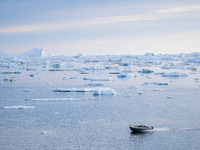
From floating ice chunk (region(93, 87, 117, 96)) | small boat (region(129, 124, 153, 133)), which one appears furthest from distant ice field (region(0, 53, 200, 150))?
small boat (region(129, 124, 153, 133))

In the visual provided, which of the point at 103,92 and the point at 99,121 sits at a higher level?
the point at 103,92

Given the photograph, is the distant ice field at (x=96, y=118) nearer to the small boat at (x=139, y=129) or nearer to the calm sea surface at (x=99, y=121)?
the calm sea surface at (x=99, y=121)

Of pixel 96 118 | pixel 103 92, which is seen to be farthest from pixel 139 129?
pixel 103 92

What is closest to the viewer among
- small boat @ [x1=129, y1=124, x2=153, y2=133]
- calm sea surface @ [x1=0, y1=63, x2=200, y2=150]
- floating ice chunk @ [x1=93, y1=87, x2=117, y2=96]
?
calm sea surface @ [x1=0, y1=63, x2=200, y2=150]

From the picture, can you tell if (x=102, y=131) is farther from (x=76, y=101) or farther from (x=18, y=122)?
(x=76, y=101)

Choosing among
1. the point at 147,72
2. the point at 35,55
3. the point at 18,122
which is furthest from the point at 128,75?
the point at 35,55

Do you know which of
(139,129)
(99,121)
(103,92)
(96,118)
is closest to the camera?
(139,129)

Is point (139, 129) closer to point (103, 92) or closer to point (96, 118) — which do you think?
point (96, 118)

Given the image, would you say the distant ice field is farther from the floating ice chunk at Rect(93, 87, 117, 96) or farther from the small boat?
the small boat

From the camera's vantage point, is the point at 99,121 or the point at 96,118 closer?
the point at 99,121

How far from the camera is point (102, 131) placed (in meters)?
17.4

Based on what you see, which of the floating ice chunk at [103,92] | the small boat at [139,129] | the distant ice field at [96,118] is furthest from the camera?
the floating ice chunk at [103,92]

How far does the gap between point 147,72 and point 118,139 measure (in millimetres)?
36746

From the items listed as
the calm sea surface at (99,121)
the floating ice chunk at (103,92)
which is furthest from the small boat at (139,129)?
the floating ice chunk at (103,92)
